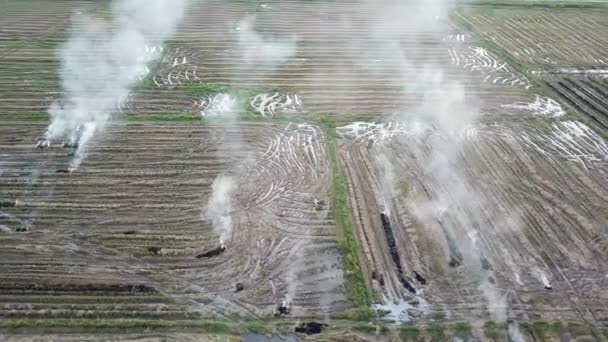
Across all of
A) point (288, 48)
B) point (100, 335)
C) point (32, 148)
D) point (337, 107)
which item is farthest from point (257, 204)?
point (288, 48)

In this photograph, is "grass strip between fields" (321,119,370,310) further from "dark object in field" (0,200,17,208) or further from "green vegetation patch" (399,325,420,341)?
"dark object in field" (0,200,17,208)

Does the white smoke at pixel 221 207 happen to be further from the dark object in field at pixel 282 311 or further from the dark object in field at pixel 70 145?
the dark object in field at pixel 70 145

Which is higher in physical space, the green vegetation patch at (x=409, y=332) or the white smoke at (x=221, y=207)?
the white smoke at (x=221, y=207)

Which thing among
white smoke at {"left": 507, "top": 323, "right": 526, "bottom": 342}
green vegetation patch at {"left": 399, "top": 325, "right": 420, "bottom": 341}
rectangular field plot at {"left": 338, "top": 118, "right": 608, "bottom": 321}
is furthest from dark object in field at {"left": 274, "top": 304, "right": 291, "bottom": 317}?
white smoke at {"left": 507, "top": 323, "right": 526, "bottom": 342}

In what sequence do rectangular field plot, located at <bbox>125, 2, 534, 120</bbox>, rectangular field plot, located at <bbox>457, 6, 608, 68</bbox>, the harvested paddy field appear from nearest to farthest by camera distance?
1. the harvested paddy field
2. rectangular field plot, located at <bbox>125, 2, 534, 120</bbox>
3. rectangular field plot, located at <bbox>457, 6, 608, 68</bbox>

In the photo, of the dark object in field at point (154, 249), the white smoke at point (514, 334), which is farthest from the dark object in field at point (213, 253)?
the white smoke at point (514, 334)

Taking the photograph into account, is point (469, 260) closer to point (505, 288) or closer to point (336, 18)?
point (505, 288)

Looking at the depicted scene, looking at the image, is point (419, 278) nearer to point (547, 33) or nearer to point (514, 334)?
point (514, 334)
